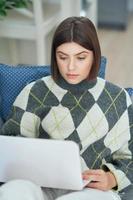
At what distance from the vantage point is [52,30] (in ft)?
8.75

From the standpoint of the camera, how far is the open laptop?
0.94 metres

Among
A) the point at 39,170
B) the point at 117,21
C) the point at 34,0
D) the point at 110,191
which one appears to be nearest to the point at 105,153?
the point at 110,191

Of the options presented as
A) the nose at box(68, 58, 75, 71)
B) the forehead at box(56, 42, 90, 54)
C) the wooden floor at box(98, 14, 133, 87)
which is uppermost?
the forehead at box(56, 42, 90, 54)

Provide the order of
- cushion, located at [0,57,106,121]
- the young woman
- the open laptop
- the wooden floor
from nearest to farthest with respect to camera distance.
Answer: the open laptop < the young woman < cushion, located at [0,57,106,121] < the wooden floor

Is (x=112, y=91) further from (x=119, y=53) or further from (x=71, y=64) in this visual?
(x=119, y=53)

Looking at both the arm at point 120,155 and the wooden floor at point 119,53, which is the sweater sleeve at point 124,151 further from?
the wooden floor at point 119,53

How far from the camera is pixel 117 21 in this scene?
3531 millimetres

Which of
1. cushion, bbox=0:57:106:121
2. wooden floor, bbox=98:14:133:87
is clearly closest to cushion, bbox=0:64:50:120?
cushion, bbox=0:57:106:121

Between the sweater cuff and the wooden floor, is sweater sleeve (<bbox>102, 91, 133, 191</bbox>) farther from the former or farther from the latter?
the wooden floor

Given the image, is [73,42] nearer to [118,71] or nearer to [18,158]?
[18,158]

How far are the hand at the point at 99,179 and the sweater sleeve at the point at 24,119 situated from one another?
0.70 feet

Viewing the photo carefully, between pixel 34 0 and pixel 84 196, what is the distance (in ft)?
4.89

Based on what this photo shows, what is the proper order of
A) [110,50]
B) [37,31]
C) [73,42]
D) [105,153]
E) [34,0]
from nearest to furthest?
1. [73,42]
2. [105,153]
3. [34,0]
4. [37,31]
5. [110,50]

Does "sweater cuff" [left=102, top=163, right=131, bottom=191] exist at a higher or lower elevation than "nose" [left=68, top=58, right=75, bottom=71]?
lower
